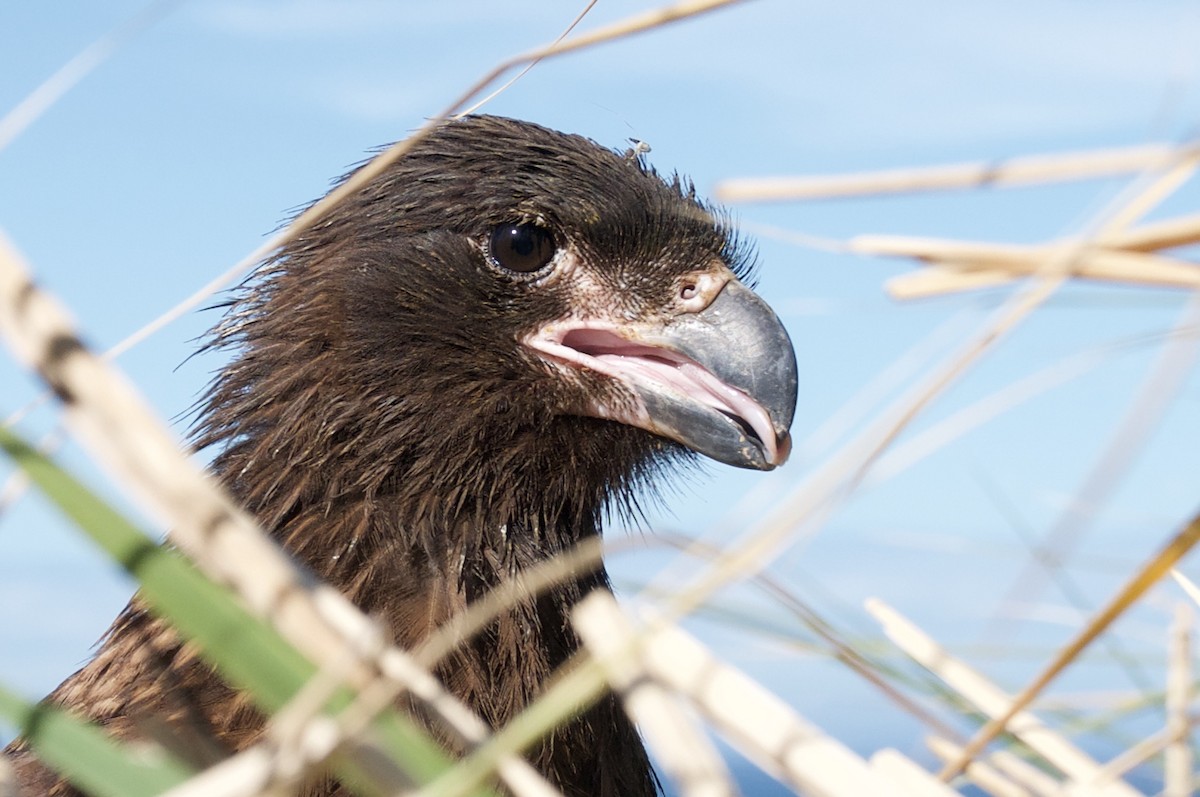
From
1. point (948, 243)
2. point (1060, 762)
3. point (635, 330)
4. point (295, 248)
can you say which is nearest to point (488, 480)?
point (635, 330)

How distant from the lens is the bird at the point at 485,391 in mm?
2793

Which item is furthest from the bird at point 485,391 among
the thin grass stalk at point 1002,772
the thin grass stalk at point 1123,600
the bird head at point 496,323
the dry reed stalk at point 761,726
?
the dry reed stalk at point 761,726

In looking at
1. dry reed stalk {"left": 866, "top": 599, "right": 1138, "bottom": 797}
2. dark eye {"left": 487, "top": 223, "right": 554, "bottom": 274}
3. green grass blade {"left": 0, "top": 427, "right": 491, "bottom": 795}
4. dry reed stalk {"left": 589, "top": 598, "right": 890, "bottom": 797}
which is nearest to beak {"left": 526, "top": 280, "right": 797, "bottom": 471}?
dark eye {"left": 487, "top": 223, "right": 554, "bottom": 274}

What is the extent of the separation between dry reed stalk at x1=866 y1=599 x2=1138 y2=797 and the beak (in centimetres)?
97

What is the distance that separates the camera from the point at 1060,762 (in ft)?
5.39

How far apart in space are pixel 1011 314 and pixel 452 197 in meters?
2.16

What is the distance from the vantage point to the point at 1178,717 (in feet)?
5.16

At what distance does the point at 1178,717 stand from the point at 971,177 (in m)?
0.78

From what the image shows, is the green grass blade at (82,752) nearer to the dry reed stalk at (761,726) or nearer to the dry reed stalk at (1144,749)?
the dry reed stalk at (761,726)

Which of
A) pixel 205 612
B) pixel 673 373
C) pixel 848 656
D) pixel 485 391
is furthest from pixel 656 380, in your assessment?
pixel 205 612

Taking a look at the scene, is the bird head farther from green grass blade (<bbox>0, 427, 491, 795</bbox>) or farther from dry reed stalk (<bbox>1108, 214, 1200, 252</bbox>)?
green grass blade (<bbox>0, 427, 491, 795</bbox>)

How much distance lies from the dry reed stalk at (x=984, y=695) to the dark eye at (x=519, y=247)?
149cm

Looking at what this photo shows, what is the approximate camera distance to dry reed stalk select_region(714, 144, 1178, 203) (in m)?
1.18

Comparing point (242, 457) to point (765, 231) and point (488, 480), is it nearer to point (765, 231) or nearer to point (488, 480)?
point (488, 480)
